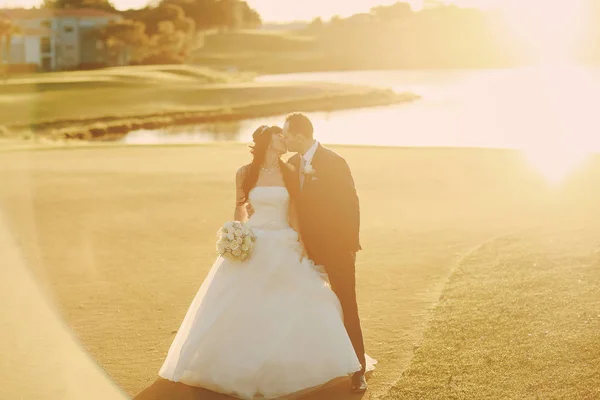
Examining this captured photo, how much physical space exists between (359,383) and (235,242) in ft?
5.17

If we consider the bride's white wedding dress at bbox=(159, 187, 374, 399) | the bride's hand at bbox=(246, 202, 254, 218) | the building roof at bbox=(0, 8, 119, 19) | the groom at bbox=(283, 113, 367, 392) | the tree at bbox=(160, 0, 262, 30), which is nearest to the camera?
the bride's white wedding dress at bbox=(159, 187, 374, 399)

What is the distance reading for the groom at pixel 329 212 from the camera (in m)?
6.72

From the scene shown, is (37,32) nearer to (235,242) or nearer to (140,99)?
(140,99)

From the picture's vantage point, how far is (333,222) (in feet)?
22.5

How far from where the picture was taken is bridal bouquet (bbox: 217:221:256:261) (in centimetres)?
668

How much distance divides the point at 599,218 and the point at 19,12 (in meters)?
99.2

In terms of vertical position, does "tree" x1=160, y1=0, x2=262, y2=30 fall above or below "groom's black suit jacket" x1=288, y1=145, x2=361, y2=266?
above

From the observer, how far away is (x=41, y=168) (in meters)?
23.3

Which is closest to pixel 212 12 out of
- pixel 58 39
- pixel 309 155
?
pixel 58 39

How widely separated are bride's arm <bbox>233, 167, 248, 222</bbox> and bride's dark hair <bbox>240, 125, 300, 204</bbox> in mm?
49

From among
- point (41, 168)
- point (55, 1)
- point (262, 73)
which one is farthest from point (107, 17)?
point (41, 168)

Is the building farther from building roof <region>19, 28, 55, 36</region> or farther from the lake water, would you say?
the lake water

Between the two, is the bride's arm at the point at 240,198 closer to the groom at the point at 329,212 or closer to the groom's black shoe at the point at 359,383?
the groom at the point at 329,212

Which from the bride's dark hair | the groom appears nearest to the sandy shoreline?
Result: the groom
